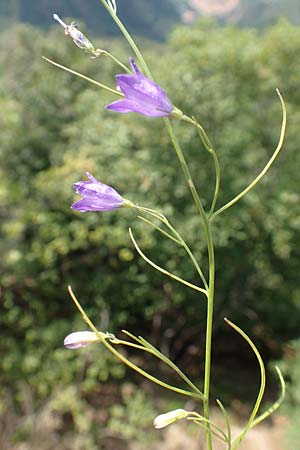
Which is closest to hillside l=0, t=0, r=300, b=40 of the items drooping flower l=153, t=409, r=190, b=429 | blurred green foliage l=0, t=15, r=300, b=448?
blurred green foliage l=0, t=15, r=300, b=448

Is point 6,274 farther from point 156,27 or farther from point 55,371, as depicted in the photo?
point 156,27

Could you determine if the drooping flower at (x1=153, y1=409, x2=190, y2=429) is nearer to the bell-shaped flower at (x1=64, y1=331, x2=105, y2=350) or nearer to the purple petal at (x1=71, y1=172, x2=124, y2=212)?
the bell-shaped flower at (x1=64, y1=331, x2=105, y2=350)

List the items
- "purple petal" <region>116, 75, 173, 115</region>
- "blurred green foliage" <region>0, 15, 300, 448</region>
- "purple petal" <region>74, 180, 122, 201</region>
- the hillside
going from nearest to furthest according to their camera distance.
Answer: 1. "purple petal" <region>116, 75, 173, 115</region>
2. "purple petal" <region>74, 180, 122, 201</region>
3. "blurred green foliage" <region>0, 15, 300, 448</region>
4. the hillside

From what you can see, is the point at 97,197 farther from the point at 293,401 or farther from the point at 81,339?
the point at 293,401

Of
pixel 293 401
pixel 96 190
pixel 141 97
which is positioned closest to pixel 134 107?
pixel 141 97

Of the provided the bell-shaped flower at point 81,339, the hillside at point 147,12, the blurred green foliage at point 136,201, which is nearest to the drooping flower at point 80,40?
the bell-shaped flower at point 81,339

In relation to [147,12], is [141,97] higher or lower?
higher
